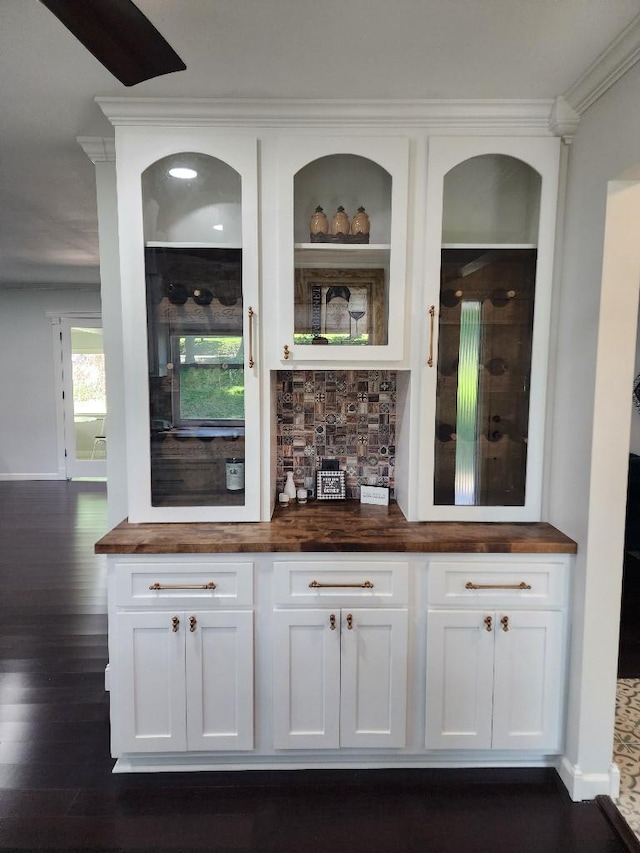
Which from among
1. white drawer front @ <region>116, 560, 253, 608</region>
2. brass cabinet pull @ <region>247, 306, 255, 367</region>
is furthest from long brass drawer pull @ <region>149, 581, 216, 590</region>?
brass cabinet pull @ <region>247, 306, 255, 367</region>

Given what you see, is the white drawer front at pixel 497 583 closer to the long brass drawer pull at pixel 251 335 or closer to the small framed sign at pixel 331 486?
the small framed sign at pixel 331 486

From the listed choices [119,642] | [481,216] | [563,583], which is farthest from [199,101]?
[563,583]

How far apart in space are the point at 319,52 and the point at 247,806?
2.59 meters

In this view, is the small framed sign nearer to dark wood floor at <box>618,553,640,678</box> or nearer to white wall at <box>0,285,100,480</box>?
dark wood floor at <box>618,553,640,678</box>

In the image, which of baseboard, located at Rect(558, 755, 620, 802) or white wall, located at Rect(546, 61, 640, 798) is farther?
baseboard, located at Rect(558, 755, 620, 802)

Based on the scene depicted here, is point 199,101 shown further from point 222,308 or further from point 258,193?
point 222,308

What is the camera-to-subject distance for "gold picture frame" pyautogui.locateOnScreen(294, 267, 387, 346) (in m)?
2.09

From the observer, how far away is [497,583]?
1912 mm

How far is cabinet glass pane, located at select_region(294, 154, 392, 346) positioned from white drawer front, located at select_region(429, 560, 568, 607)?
3.13 ft

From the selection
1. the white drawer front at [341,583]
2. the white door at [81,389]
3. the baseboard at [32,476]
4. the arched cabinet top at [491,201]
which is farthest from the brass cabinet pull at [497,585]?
the baseboard at [32,476]

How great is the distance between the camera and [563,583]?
6.26ft

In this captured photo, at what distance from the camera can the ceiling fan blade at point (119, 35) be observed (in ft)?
3.21

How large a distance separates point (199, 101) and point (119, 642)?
204 centimetres

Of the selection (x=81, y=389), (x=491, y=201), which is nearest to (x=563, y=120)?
(x=491, y=201)
